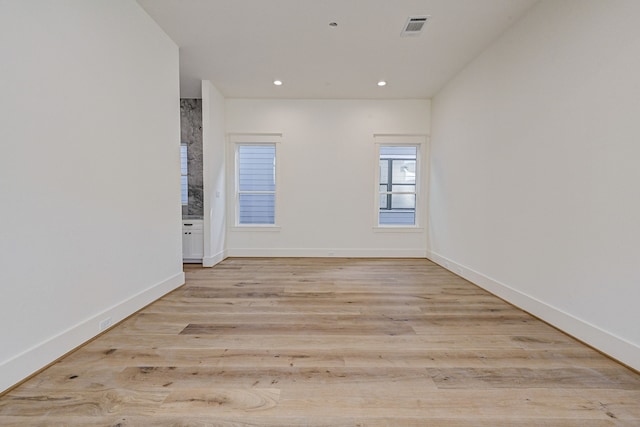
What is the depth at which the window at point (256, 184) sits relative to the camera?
5.26 metres

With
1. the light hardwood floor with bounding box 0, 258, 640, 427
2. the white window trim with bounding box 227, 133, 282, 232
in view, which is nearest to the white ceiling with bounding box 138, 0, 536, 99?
the white window trim with bounding box 227, 133, 282, 232

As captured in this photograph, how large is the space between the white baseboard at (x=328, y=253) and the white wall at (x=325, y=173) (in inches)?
0.7

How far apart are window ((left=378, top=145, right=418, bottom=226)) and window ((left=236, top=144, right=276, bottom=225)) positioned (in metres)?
2.12

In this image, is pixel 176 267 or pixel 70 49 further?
pixel 176 267

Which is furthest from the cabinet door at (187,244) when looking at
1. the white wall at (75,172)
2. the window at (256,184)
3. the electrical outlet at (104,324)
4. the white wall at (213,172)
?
the electrical outlet at (104,324)

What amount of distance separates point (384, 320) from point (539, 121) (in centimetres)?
229

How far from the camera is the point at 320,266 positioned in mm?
4469

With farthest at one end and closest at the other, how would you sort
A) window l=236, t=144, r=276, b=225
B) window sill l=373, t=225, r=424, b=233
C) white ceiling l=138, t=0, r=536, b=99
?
window l=236, t=144, r=276, b=225 → window sill l=373, t=225, r=424, b=233 → white ceiling l=138, t=0, r=536, b=99

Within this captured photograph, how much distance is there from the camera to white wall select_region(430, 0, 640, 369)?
5.93 feet

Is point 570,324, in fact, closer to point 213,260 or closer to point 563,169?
point 563,169

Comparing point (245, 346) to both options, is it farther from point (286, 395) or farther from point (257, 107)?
point (257, 107)

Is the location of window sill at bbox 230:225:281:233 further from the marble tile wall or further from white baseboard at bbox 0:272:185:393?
white baseboard at bbox 0:272:185:393

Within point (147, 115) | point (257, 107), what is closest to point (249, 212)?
point (257, 107)

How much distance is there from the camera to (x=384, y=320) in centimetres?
244
